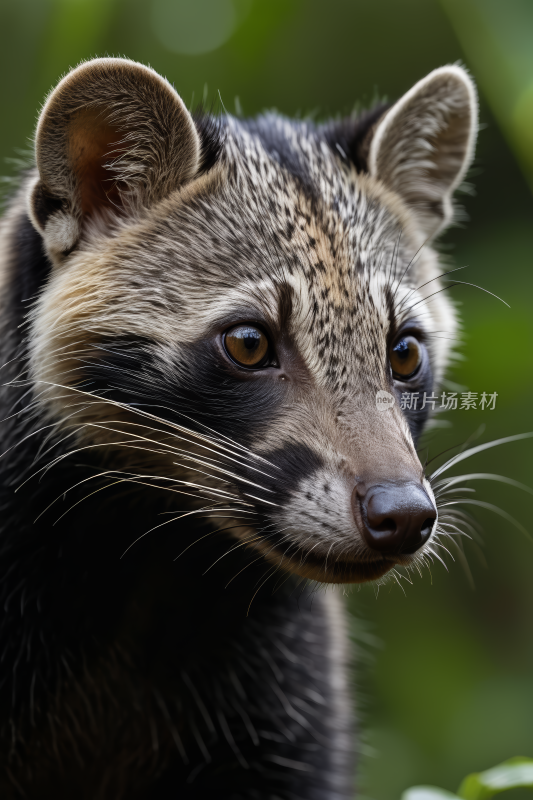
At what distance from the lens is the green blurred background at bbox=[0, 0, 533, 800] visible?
429 cm

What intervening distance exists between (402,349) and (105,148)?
1.07m

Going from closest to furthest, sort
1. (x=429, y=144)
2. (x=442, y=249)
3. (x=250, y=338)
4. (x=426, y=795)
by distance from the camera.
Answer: (x=426, y=795) < (x=250, y=338) < (x=429, y=144) < (x=442, y=249)

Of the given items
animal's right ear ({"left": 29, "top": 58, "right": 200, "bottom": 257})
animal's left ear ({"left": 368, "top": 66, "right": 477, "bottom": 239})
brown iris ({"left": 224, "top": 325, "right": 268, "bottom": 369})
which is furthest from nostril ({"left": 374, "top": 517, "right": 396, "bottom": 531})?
animal's left ear ({"left": 368, "top": 66, "right": 477, "bottom": 239})

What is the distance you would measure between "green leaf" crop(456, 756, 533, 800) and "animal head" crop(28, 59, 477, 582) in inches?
21.1

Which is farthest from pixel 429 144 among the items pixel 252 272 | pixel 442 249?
pixel 252 272

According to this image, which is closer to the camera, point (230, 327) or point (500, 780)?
point (500, 780)

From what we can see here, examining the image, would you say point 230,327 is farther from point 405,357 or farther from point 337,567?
point 337,567

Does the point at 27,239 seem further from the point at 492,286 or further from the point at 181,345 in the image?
the point at 492,286

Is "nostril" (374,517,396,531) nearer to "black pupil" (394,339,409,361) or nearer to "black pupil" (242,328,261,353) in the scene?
"black pupil" (242,328,261,353)

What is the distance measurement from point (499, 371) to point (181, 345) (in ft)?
8.20

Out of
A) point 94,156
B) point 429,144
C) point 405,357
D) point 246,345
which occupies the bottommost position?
point 405,357

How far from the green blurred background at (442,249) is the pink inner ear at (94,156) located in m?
1.60

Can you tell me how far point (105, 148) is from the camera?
2508mm

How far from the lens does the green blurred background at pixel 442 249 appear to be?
Result: 4.29 m
